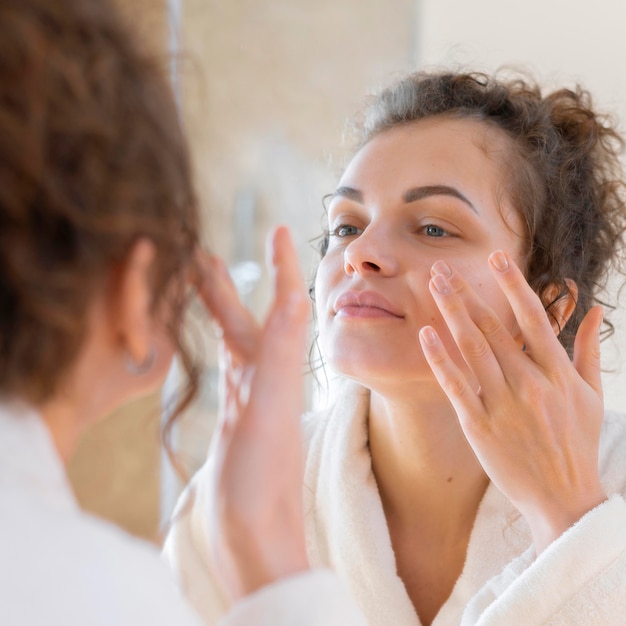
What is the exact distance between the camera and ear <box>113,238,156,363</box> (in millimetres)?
451

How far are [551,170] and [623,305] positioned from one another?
278mm

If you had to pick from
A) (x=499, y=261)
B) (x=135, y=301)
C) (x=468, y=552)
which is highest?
(x=135, y=301)

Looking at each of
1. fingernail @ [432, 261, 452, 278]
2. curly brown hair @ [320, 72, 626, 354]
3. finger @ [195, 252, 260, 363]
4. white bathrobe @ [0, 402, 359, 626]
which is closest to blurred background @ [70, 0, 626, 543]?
curly brown hair @ [320, 72, 626, 354]

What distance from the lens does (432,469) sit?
1.02m

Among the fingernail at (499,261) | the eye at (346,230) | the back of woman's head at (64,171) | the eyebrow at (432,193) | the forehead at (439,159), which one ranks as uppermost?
the back of woman's head at (64,171)

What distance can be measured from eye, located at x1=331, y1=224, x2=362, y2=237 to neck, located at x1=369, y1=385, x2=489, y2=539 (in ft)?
0.68

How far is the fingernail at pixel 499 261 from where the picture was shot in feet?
2.63

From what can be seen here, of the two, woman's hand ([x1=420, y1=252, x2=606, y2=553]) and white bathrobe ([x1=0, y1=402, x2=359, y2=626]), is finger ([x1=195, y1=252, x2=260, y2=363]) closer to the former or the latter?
white bathrobe ([x1=0, y1=402, x2=359, y2=626])

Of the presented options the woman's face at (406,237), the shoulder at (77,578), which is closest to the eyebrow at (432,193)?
the woman's face at (406,237)

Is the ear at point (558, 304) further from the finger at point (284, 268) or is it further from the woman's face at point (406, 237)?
the finger at point (284, 268)

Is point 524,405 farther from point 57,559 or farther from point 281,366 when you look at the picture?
point 57,559

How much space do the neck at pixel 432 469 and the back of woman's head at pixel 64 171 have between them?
Result: 0.60 m

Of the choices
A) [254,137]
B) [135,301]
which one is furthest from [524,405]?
[254,137]

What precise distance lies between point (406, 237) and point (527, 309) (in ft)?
0.64
